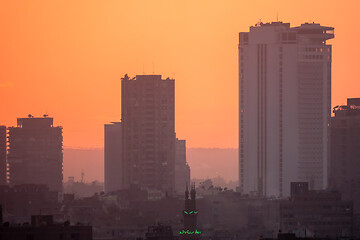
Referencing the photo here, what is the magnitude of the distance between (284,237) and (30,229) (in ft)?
73.6

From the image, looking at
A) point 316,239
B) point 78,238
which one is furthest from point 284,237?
point 78,238

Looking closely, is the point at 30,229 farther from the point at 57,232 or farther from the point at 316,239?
the point at 316,239

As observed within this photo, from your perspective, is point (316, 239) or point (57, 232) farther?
point (316, 239)

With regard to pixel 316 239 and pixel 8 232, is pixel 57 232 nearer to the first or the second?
pixel 8 232

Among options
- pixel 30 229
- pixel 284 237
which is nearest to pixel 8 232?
pixel 30 229

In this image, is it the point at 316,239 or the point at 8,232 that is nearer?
the point at 8,232

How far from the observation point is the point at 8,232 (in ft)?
570

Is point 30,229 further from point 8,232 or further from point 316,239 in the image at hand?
point 316,239

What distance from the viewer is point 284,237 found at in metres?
185

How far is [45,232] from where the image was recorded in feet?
575

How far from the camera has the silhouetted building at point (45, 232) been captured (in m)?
174

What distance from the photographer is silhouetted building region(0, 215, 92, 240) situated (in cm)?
17400

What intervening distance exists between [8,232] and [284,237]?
24783 millimetres

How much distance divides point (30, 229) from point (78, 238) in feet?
12.7
